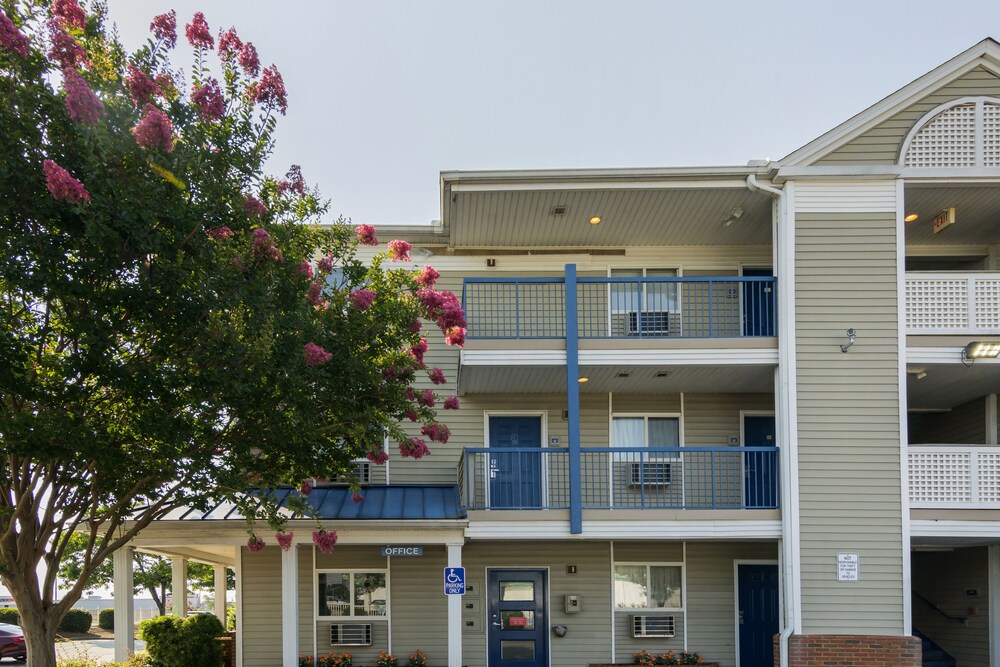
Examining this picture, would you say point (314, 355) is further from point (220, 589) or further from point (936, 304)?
point (220, 589)

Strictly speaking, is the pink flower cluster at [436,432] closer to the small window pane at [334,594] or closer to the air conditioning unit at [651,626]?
the small window pane at [334,594]

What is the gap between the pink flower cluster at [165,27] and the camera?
10.8m

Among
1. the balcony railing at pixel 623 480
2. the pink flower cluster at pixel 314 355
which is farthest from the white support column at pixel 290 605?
the pink flower cluster at pixel 314 355

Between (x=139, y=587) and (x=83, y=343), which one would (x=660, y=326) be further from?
(x=139, y=587)

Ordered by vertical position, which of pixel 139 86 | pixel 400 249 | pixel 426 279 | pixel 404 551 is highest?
pixel 139 86

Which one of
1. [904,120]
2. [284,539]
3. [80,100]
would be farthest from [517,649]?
[80,100]

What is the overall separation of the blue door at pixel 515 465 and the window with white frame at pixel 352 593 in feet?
8.96

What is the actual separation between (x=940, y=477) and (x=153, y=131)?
39.6ft

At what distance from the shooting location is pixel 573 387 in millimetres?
15109

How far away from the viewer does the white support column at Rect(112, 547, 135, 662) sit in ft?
47.8

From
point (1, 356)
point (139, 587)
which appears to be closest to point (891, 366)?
point (1, 356)

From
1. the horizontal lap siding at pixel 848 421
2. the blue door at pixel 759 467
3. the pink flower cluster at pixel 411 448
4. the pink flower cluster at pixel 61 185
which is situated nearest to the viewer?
the pink flower cluster at pixel 61 185

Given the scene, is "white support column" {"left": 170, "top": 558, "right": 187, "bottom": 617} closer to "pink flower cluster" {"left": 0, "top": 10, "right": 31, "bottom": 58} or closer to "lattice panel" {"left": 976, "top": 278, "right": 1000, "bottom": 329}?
"pink flower cluster" {"left": 0, "top": 10, "right": 31, "bottom": 58}

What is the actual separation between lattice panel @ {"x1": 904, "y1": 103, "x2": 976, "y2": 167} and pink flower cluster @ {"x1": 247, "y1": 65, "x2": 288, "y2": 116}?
946 centimetres
